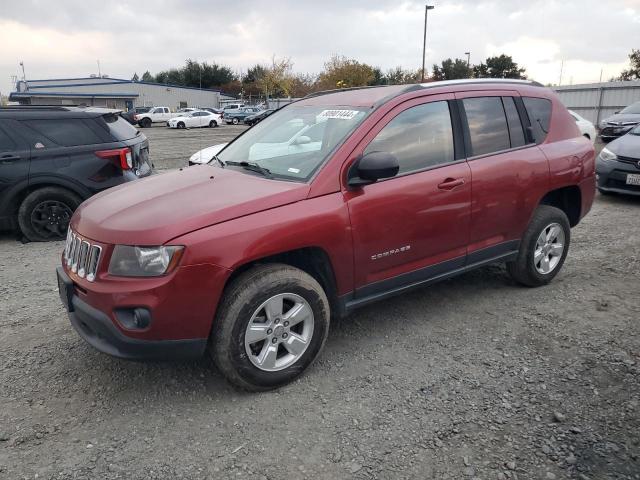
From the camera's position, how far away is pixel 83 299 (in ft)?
9.80

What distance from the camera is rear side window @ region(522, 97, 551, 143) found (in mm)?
4488

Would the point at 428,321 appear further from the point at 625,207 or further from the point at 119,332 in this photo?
the point at 625,207

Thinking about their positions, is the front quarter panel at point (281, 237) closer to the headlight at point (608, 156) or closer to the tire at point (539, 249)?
the tire at point (539, 249)

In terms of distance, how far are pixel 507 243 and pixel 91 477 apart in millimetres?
3489

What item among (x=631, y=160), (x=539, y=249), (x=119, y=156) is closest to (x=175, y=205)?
(x=539, y=249)

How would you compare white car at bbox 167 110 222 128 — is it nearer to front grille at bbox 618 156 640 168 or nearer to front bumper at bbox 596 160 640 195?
front bumper at bbox 596 160 640 195

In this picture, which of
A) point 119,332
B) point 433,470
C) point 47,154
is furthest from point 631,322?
point 47,154

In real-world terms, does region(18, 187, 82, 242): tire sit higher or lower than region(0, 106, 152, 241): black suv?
lower

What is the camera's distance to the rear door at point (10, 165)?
6.23 m

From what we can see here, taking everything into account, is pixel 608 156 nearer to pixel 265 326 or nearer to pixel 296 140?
pixel 296 140

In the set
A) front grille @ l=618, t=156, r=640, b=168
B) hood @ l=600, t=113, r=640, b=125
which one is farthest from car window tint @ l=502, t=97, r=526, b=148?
hood @ l=600, t=113, r=640, b=125

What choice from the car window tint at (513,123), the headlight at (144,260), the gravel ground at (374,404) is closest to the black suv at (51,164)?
the gravel ground at (374,404)

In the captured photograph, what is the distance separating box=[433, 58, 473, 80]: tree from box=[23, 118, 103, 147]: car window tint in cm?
5793

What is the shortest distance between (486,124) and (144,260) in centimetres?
290
